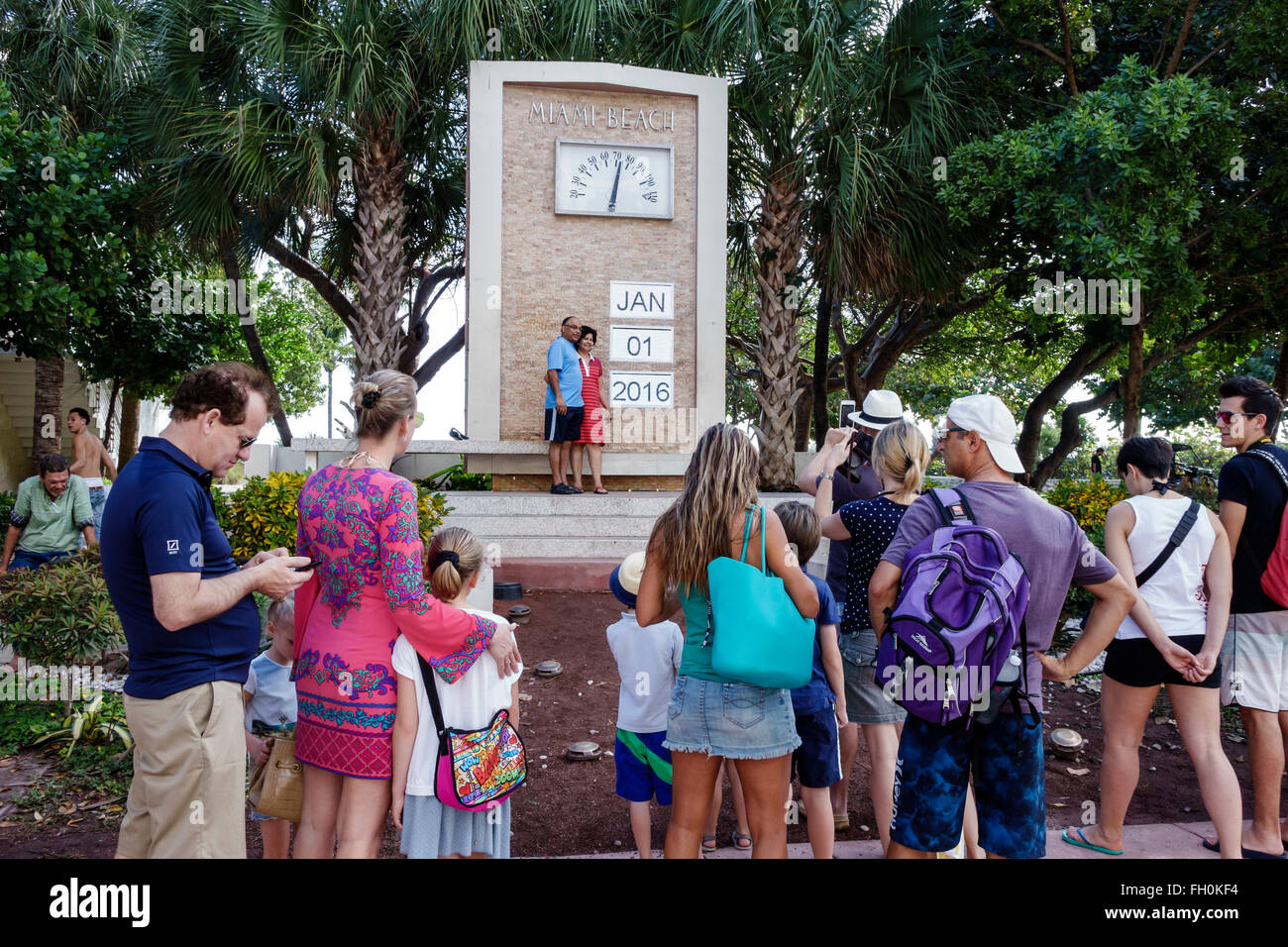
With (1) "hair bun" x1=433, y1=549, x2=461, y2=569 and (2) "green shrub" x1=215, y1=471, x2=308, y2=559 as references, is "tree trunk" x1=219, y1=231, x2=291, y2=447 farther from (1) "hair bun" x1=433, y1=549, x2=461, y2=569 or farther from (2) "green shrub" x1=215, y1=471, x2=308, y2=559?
(1) "hair bun" x1=433, y1=549, x2=461, y2=569

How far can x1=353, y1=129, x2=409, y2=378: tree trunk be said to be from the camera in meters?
14.1

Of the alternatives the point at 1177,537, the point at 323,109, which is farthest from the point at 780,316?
the point at 1177,537

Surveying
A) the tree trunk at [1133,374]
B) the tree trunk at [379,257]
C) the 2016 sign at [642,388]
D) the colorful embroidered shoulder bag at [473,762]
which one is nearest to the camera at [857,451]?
the colorful embroidered shoulder bag at [473,762]

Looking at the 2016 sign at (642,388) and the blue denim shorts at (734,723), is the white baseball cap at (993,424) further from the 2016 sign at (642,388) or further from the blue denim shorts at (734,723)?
the 2016 sign at (642,388)

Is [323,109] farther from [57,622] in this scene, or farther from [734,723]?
[734,723]

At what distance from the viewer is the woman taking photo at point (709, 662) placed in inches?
116

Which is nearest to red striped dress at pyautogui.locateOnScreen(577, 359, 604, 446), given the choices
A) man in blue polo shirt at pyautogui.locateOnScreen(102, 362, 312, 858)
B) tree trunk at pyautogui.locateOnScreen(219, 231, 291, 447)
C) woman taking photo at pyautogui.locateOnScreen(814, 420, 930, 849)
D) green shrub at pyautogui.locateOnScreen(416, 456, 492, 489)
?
green shrub at pyautogui.locateOnScreen(416, 456, 492, 489)

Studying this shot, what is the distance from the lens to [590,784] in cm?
506

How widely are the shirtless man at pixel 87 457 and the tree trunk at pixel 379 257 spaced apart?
17.5 feet

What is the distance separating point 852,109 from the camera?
516 inches

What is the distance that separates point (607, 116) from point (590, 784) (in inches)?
371

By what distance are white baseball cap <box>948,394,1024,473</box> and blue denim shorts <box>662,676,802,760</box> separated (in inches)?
43.6

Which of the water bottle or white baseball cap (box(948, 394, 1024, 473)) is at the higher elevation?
white baseball cap (box(948, 394, 1024, 473))

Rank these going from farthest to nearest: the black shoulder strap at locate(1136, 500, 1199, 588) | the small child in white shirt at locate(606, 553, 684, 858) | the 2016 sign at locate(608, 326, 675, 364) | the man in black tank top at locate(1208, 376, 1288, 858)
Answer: the 2016 sign at locate(608, 326, 675, 364), the man in black tank top at locate(1208, 376, 1288, 858), the black shoulder strap at locate(1136, 500, 1199, 588), the small child in white shirt at locate(606, 553, 684, 858)
